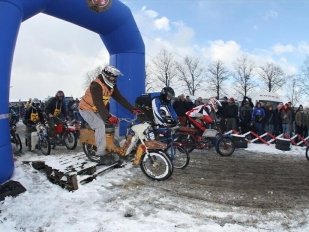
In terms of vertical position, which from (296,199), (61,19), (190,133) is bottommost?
(296,199)

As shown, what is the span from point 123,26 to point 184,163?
5.61m

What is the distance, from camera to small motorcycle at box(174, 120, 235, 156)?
794cm

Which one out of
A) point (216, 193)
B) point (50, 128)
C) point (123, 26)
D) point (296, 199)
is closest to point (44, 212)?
point (216, 193)

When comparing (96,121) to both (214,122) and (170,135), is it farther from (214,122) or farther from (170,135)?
(214,122)

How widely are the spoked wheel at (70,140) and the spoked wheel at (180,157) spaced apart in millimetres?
3719

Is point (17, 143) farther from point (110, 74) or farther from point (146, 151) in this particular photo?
point (146, 151)

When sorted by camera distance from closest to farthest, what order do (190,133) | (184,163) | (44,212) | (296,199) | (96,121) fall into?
1. (44,212)
2. (296,199)
3. (96,121)
4. (184,163)
5. (190,133)

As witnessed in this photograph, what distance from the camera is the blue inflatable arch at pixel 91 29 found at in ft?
17.7

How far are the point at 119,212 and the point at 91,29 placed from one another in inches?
283

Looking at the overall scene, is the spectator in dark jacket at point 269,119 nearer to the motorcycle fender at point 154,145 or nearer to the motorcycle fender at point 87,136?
the motorcycle fender at point 154,145

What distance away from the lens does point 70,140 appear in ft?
30.6

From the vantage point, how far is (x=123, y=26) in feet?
32.9

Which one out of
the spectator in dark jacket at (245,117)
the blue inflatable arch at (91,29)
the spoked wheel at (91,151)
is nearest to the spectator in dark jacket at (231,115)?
the spectator in dark jacket at (245,117)

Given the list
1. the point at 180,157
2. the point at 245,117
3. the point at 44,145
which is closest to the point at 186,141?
the point at 180,157
